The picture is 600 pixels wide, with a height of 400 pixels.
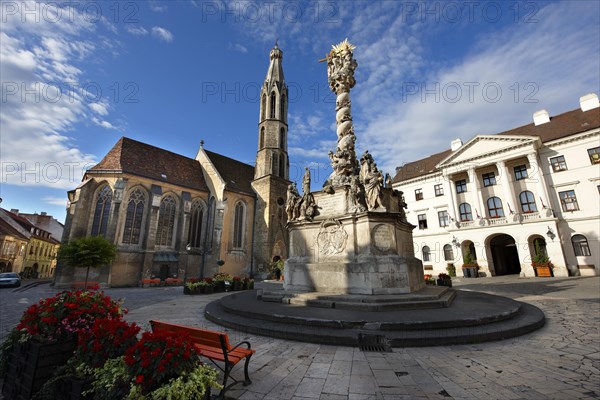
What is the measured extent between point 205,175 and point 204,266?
39.9ft

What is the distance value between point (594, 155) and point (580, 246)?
24.5 feet

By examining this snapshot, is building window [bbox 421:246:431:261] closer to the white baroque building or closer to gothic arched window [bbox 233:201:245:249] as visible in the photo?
the white baroque building

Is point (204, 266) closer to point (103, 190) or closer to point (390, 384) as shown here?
point (103, 190)

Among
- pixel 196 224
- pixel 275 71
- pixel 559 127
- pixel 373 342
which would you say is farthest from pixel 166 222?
pixel 559 127

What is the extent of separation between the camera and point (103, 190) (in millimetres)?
26391

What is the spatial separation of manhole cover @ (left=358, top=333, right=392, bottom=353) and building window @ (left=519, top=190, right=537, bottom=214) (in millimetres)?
27089

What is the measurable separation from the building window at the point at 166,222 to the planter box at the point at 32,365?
26859 millimetres

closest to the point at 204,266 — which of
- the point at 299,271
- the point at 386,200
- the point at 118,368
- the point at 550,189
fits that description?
the point at 299,271

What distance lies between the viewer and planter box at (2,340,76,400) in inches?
118

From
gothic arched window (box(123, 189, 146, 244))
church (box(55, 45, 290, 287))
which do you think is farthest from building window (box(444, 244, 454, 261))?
gothic arched window (box(123, 189, 146, 244))

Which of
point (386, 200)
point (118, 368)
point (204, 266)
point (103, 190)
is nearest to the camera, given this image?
point (118, 368)

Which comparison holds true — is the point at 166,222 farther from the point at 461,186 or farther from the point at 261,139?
the point at 461,186

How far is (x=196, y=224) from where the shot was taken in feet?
104

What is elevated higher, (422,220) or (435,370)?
(422,220)
